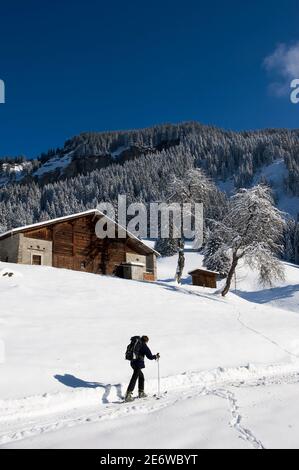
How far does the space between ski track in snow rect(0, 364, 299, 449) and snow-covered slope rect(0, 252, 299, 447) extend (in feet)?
0.10

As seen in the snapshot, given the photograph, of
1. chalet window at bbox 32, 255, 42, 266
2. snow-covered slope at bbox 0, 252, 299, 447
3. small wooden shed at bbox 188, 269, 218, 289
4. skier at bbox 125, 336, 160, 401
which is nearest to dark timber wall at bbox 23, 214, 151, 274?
chalet window at bbox 32, 255, 42, 266

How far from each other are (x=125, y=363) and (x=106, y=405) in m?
3.64

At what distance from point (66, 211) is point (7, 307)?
14782cm

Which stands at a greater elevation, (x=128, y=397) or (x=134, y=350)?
(x=134, y=350)

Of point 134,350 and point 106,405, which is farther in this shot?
point 134,350

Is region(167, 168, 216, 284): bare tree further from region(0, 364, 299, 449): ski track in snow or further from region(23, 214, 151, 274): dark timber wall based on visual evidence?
region(0, 364, 299, 449): ski track in snow

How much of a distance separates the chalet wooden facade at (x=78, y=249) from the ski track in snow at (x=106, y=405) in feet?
78.1

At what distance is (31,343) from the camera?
1498 cm

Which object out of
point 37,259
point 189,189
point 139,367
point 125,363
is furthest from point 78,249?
point 139,367

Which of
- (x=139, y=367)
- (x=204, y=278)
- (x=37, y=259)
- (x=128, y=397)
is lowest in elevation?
(x=204, y=278)

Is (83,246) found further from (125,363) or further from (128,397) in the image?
Answer: (128,397)

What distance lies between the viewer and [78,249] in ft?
125

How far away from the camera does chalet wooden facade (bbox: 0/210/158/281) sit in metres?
35.0

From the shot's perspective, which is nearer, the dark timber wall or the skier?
the skier
